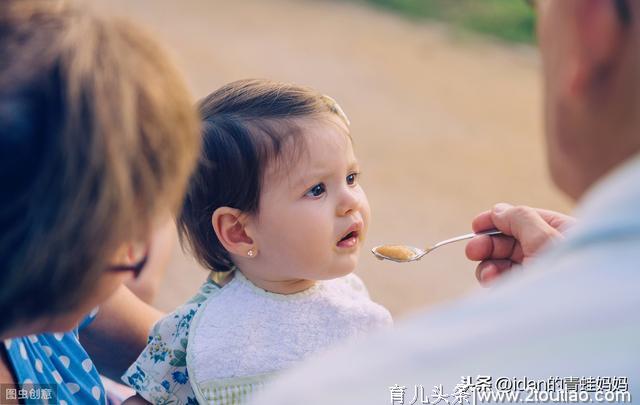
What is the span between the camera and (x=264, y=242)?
6.40ft

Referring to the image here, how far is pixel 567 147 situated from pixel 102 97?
1.99ft

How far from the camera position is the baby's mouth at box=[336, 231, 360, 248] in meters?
1.95

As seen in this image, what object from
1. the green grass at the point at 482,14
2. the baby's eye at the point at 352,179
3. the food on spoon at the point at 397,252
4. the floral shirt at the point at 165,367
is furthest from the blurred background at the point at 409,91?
the baby's eye at the point at 352,179

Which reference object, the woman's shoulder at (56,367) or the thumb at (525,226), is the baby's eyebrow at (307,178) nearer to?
the thumb at (525,226)

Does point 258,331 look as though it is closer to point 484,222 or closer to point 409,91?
point 484,222

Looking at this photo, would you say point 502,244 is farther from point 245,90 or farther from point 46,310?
point 46,310

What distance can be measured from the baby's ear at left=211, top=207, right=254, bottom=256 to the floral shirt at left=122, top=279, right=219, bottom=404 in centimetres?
19

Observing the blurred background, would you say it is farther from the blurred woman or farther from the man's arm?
the blurred woman

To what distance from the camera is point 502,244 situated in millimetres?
2012

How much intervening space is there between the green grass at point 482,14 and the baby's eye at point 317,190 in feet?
18.5

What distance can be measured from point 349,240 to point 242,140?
308 millimetres

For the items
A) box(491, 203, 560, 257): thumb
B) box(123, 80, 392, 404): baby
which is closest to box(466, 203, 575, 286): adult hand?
box(491, 203, 560, 257): thumb

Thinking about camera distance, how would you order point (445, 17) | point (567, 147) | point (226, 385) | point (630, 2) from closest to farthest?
point (630, 2) → point (567, 147) → point (226, 385) → point (445, 17)

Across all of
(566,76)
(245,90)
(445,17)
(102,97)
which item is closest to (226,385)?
(245,90)
